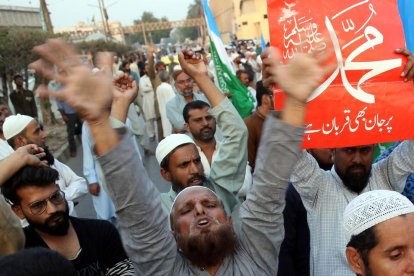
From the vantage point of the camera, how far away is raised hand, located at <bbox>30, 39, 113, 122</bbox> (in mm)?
1576

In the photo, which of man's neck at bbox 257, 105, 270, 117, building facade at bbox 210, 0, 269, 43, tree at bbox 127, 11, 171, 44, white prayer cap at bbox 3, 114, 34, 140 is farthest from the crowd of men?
tree at bbox 127, 11, 171, 44

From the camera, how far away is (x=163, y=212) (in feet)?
5.91

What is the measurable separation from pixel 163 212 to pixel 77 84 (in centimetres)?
55

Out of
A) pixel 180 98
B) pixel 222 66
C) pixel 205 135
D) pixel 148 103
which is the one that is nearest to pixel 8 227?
pixel 205 135

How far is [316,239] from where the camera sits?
256 cm

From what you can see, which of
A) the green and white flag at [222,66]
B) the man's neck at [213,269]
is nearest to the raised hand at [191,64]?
the man's neck at [213,269]

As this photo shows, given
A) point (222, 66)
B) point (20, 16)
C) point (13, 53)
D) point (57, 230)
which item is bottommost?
point (57, 230)

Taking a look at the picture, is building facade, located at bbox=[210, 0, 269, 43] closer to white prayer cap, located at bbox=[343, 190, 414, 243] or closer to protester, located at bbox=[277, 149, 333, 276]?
protester, located at bbox=[277, 149, 333, 276]

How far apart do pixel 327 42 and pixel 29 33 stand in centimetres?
1361

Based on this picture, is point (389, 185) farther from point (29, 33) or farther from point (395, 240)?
point (29, 33)

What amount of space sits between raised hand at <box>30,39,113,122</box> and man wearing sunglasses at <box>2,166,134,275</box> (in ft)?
3.48

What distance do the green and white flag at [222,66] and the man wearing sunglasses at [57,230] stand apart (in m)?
2.45

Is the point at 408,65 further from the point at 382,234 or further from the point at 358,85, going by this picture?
the point at 382,234

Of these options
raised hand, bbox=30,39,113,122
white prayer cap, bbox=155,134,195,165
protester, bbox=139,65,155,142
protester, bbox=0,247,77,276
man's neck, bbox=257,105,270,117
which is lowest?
protester, bbox=139,65,155,142
